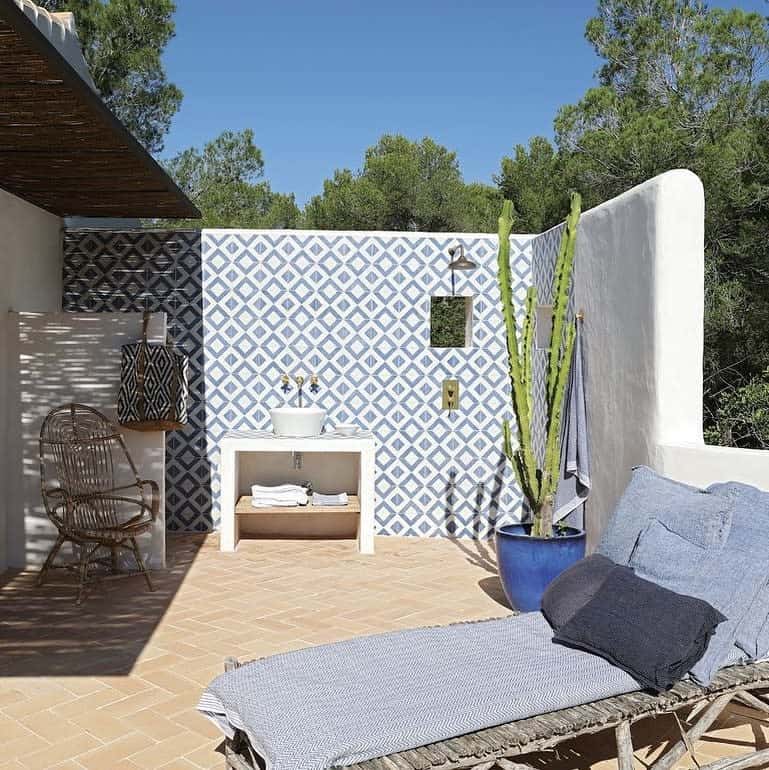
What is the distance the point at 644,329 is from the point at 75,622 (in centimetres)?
337

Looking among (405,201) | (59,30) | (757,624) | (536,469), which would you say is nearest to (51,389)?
(536,469)

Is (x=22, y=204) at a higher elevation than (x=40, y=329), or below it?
higher

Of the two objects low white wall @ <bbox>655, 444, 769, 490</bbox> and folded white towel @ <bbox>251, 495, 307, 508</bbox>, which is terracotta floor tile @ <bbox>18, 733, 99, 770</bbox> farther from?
folded white towel @ <bbox>251, 495, 307, 508</bbox>

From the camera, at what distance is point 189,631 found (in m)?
4.74

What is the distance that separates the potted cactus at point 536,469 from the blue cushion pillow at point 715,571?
135 centimetres

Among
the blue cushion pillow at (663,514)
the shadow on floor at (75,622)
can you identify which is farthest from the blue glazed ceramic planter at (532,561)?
the shadow on floor at (75,622)

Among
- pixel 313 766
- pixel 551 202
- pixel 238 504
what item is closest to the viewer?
pixel 313 766

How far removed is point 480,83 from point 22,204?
11.6m

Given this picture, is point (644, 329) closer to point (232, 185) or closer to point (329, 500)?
point (329, 500)

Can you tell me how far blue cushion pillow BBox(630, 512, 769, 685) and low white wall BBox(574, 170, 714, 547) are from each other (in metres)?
1.05

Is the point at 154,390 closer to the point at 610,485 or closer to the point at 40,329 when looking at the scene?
the point at 40,329

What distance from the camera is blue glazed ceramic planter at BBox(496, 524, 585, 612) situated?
16.1ft

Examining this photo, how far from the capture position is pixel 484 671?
3025 millimetres

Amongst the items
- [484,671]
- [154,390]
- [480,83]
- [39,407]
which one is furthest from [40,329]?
[480,83]
